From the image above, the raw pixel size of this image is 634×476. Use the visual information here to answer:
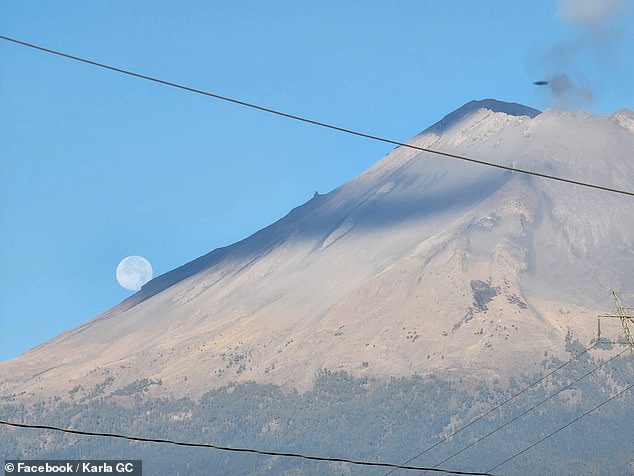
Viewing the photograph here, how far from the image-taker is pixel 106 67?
78.0 feet

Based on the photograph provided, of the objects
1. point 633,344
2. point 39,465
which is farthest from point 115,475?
point 633,344

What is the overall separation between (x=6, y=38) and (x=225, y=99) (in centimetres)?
441

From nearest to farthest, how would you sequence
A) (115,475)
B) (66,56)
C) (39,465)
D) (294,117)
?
(66,56) → (294,117) → (115,475) → (39,465)

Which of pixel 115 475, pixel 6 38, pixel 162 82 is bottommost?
pixel 115 475

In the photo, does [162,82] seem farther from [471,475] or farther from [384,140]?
[471,475]

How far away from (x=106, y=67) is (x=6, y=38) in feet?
6.41

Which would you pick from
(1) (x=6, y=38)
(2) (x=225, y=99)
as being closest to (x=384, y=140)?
(2) (x=225, y=99)

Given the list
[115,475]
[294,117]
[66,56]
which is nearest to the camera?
[66,56]

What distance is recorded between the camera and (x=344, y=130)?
83.6ft

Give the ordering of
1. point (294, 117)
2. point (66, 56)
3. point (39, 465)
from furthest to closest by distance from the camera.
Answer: point (39, 465), point (294, 117), point (66, 56)

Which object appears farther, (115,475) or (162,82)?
(115,475)

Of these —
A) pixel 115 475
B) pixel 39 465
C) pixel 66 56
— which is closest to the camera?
pixel 66 56

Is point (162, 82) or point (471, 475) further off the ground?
point (162, 82)

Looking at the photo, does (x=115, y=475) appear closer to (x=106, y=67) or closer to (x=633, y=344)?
(x=633, y=344)
